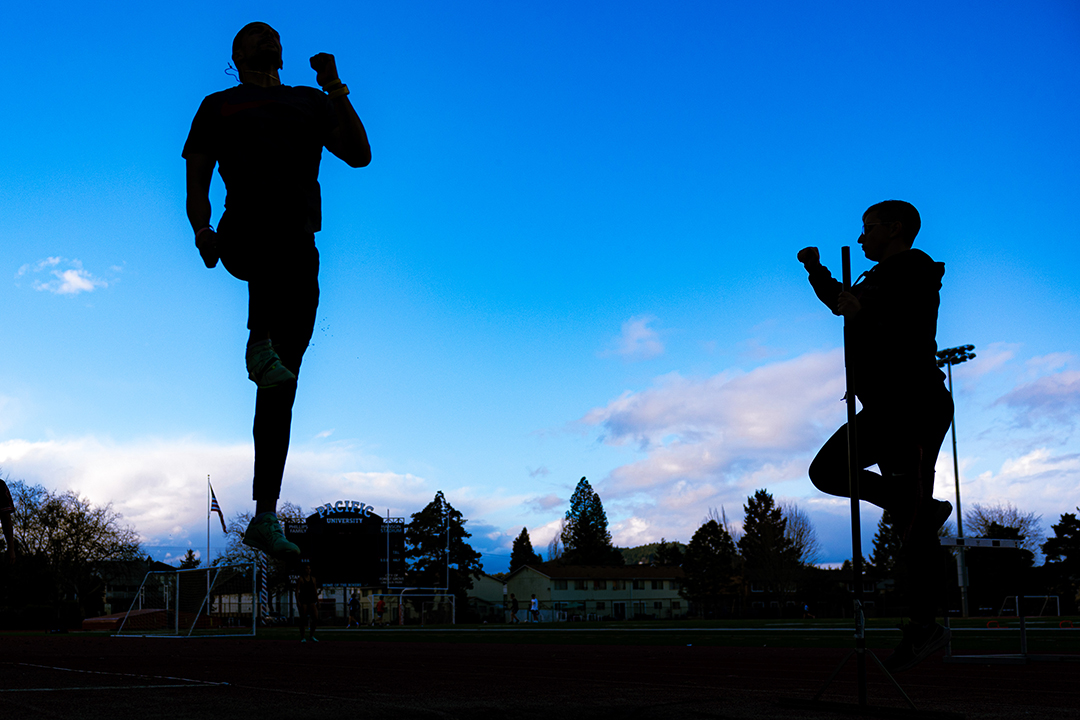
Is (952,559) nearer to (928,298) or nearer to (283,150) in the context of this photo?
(928,298)

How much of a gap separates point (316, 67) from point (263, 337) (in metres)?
0.93

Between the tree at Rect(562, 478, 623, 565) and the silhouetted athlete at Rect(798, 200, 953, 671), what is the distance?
123432mm

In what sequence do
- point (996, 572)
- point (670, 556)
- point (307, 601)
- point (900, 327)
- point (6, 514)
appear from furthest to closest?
point (670, 556) < point (307, 601) < point (6, 514) < point (996, 572) < point (900, 327)

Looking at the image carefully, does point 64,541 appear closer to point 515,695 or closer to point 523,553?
point 515,695

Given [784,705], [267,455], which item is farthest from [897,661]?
[267,455]

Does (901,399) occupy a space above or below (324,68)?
below

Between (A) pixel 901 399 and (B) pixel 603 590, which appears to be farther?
(B) pixel 603 590

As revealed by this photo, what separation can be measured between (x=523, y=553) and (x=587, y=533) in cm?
2103

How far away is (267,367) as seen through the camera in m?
2.61

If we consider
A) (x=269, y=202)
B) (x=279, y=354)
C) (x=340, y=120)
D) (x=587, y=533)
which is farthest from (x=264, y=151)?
(x=587, y=533)

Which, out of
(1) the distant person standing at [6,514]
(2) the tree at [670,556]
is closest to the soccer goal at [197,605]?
(1) the distant person standing at [6,514]

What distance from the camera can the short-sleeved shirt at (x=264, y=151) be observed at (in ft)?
9.11

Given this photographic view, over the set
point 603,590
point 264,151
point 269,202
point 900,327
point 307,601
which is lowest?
point 603,590

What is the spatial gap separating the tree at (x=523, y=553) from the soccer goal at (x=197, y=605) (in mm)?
98991
